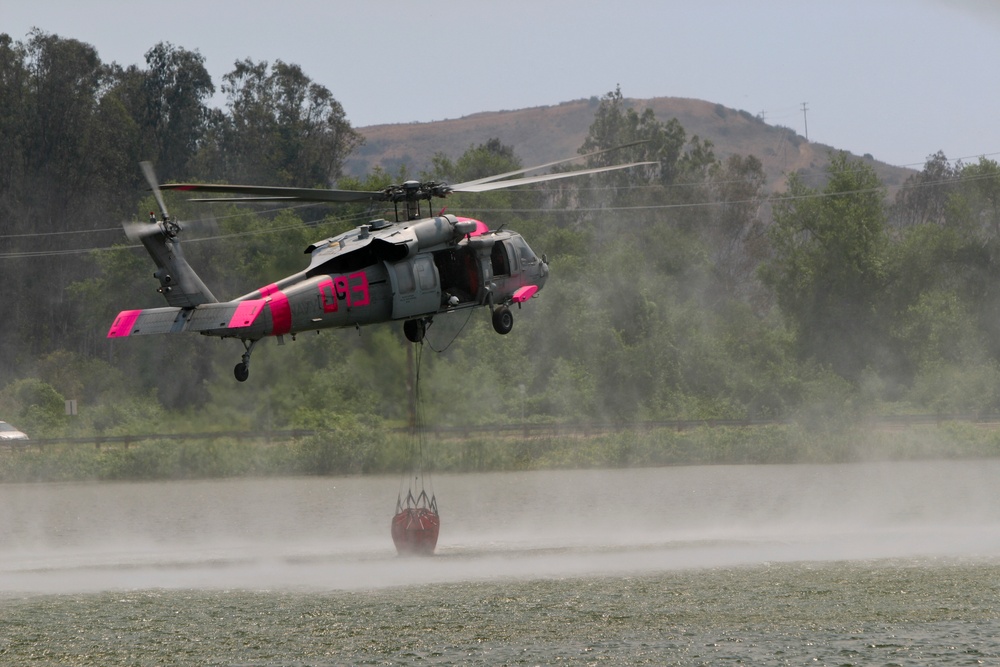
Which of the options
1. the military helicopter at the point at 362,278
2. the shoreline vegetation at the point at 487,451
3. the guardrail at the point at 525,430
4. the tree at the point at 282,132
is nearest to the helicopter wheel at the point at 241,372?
the military helicopter at the point at 362,278

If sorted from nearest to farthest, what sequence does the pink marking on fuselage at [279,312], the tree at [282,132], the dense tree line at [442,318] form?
the pink marking on fuselage at [279,312] → the dense tree line at [442,318] → the tree at [282,132]

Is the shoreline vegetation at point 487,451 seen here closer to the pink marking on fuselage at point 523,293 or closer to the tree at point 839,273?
the tree at point 839,273

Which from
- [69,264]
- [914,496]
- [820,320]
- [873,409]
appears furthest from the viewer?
[69,264]

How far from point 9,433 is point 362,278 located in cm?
3750

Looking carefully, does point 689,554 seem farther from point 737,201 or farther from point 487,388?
point 737,201

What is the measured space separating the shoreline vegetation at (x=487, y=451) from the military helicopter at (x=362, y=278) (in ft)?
74.0

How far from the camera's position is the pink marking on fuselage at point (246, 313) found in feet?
78.3

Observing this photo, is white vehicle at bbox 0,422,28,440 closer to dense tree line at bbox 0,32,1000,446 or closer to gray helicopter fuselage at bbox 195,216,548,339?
dense tree line at bbox 0,32,1000,446

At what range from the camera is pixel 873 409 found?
6156 cm

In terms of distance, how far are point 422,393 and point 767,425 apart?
16.4 metres

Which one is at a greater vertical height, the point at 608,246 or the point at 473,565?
the point at 608,246

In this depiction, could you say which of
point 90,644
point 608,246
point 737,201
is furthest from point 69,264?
point 90,644

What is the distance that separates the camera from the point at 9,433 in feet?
190

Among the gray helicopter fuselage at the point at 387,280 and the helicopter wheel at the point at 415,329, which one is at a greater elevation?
the gray helicopter fuselage at the point at 387,280
